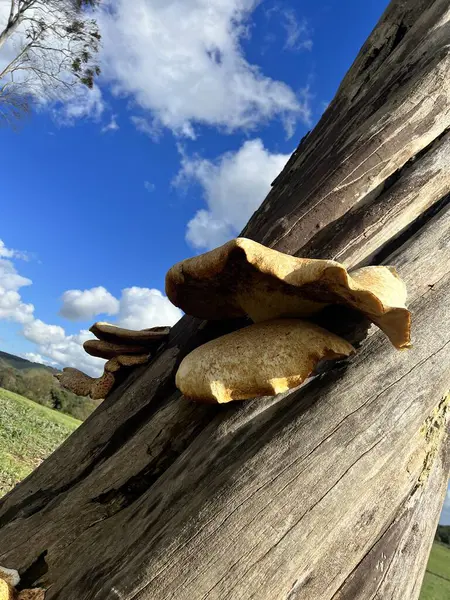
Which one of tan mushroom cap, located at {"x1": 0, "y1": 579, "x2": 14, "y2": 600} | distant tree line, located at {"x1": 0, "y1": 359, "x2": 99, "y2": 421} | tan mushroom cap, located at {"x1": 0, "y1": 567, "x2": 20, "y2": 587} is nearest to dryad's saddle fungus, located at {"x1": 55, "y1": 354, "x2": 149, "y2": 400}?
tan mushroom cap, located at {"x1": 0, "y1": 567, "x2": 20, "y2": 587}

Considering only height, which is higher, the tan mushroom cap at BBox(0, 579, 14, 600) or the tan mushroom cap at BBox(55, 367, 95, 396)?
the tan mushroom cap at BBox(55, 367, 95, 396)

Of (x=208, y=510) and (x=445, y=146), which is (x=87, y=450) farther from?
(x=445, y=146)

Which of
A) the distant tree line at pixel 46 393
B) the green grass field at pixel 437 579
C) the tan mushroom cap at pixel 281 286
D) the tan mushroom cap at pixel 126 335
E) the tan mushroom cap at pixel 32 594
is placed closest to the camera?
the tan mushroom cap at pixel 281 286

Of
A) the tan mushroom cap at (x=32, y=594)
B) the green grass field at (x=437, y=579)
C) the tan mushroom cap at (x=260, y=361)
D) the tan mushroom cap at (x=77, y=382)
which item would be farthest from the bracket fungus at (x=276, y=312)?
the green grass field at (x=437, y=579)

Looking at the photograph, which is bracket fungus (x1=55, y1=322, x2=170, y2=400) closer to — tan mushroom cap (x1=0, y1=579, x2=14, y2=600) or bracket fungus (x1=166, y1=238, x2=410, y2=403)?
bracket fungus (x1=166, y1=238, x2=410, y2=403)

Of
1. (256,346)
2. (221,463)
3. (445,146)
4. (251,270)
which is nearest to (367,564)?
(221,463)

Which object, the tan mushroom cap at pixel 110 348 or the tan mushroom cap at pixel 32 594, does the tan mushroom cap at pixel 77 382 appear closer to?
the tan mushroom cap at pixel 110 348

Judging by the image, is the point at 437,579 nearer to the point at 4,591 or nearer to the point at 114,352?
the point at 114,352

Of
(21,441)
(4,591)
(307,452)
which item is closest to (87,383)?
(4,591)

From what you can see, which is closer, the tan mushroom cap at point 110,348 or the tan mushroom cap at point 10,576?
the tan mushroom cap at point 10,576

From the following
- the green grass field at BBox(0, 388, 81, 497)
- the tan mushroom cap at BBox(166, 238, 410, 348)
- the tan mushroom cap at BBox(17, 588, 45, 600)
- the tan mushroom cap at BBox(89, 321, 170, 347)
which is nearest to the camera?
the tan mushroom cap at BBox(166, 238, 410, 348)
